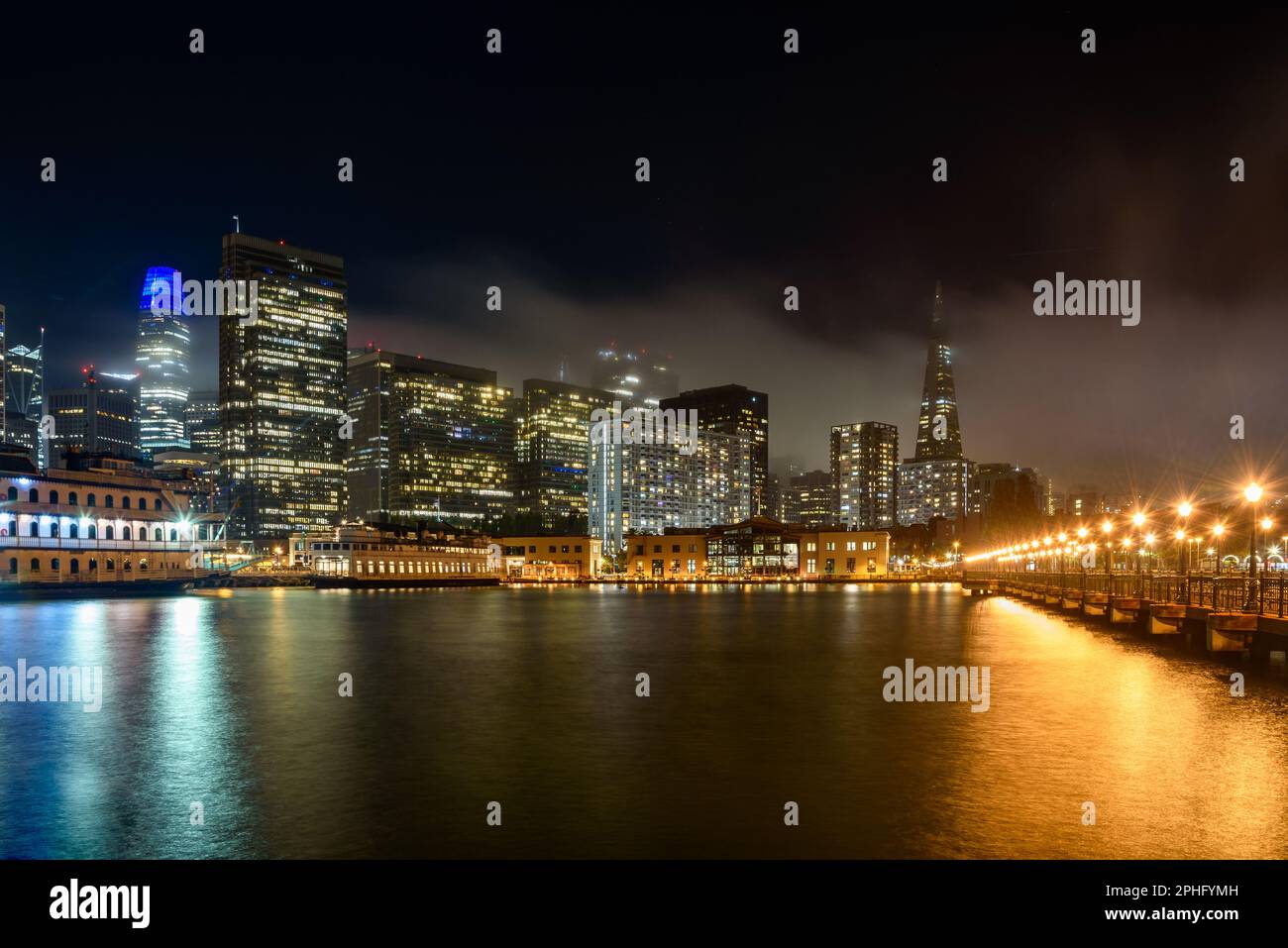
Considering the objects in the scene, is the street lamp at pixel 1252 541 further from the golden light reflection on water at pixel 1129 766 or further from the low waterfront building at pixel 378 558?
the low waterfront building at pixel 378 558

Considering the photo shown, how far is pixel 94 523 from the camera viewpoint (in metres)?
132

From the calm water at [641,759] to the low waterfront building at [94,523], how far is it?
87680mm

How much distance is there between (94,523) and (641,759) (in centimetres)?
13374

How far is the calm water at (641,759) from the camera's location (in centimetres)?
1620

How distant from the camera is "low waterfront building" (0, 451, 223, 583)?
397 ft

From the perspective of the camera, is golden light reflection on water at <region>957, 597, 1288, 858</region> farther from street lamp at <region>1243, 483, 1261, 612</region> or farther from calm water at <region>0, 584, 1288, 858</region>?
street lamp at <region>1243, 483, 1261, 612</region>

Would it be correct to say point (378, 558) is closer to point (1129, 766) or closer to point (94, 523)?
point (94, 523)

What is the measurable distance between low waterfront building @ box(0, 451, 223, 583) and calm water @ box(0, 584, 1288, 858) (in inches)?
3452

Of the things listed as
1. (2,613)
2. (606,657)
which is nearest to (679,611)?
(606,657)

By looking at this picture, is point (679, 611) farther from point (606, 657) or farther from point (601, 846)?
point (601, 846)

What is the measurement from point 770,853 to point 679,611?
2970 inches

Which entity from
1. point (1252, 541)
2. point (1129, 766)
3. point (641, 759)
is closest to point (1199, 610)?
point (1252, 541)

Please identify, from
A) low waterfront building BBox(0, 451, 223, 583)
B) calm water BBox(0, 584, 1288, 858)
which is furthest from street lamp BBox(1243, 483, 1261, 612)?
low waterfront building BBox(0, 451, 223, 583)

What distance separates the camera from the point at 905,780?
19.9 metres
